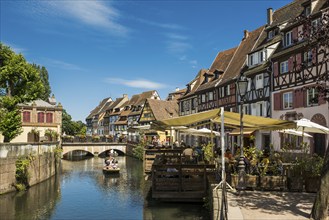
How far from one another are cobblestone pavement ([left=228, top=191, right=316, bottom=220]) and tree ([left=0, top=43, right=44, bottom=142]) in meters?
20.6

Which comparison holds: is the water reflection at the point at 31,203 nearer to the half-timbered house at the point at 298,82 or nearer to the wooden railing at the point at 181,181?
the wooden railing at the point at 181,181

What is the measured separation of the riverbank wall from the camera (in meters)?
20.5

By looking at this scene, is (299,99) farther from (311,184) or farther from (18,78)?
(18,78)

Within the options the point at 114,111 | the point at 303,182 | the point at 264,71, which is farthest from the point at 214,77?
the point at 114,111

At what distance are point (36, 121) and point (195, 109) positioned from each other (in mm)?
23979

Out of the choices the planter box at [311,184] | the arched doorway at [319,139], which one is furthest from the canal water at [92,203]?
the arched doorway at [319,139]

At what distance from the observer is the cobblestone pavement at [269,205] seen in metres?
8.30

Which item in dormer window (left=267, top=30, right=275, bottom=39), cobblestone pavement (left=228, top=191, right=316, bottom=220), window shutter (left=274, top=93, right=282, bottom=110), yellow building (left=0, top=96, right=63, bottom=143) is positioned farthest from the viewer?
yellow building (left=0, top=96, right=63, bottom=143)

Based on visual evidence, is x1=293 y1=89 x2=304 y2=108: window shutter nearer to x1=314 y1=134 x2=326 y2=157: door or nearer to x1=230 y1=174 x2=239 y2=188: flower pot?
x1=314 y1=134 x2=326 y2=157: door

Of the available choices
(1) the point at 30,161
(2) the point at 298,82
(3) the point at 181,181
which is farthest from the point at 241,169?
(1) the point at 30,161

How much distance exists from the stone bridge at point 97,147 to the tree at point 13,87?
2760 centimetres

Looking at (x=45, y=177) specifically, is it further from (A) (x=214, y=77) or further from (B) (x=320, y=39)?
(B) (x=320, y=39)

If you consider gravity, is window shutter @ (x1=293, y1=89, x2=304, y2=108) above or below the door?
above

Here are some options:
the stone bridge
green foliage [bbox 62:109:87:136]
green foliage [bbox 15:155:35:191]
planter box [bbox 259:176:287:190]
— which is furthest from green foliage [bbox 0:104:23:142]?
green foliage [bbox 62:109:87:136]
